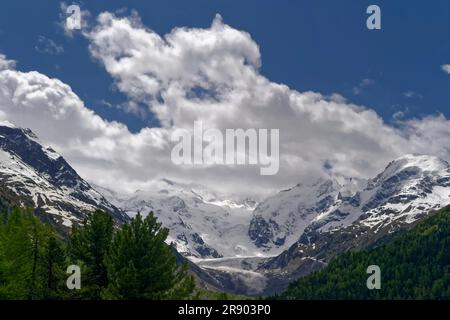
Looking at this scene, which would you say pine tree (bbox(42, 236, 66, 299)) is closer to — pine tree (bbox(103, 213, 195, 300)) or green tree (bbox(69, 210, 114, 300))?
green tree (bbox(69, 210, 114, 300))

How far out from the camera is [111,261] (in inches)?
2405

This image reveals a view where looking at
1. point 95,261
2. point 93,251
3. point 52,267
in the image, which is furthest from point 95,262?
point 52,267

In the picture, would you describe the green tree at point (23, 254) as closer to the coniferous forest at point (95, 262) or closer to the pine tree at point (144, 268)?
the coniferous forest at point (95, 262)

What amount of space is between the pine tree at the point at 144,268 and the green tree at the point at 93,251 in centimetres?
598

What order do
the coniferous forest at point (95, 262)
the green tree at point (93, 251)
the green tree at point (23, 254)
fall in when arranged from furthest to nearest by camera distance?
1. the green tree at point (23, 254)
2. the green tree at point (93, 251)
3. the coniferous forest at point (95, 262)

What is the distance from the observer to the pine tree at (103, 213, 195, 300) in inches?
2184

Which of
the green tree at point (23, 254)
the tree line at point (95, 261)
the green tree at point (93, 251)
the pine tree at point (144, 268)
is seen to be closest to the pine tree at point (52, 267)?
the tree line at point (95, 261)

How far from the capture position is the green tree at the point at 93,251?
2571 inches

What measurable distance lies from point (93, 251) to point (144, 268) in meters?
11.8

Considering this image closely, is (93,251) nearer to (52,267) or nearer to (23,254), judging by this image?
(52,267)
